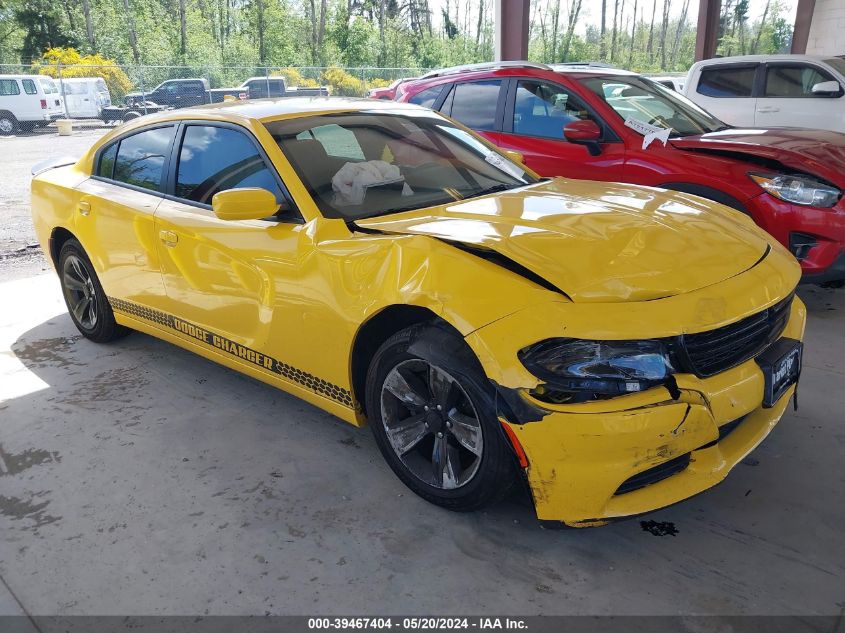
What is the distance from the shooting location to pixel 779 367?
2428 mm

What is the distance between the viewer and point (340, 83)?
23.8 meters

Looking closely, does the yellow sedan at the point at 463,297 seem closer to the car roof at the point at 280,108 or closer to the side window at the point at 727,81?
the car roof at the point at 280,108

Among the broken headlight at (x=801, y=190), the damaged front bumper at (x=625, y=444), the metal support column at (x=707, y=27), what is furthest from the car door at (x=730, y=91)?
the metal support column at (x=707, y=27)

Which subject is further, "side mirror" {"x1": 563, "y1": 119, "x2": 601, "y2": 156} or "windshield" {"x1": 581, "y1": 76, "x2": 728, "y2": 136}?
"windshield" {"x1": 581, "y1": 76, "x2": 728, "y2": 136}

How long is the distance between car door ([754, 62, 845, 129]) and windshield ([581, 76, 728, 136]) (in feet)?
12.5

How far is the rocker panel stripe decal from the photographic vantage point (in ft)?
9.55

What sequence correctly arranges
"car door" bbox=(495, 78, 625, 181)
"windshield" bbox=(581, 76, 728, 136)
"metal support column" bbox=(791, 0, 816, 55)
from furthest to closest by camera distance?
"metal support column" bbox=(791, 0, 816, 55) < "windshield" bbox=(581, 76, 728, 136) < "car door" bbox=(495, 78, 625, 181)

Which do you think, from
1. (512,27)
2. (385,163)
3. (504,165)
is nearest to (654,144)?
(504,165)

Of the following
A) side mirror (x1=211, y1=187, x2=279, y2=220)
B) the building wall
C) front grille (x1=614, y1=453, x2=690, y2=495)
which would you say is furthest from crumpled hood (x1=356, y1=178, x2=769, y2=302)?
the building wall

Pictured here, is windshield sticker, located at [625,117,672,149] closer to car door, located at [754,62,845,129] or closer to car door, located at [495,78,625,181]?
car door, located at [495,78,625,181]

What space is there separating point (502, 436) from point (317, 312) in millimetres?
985

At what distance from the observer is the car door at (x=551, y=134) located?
5195 millimetres

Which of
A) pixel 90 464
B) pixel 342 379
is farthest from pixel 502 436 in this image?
pixel 90 464

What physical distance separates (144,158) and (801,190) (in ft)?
13.4
